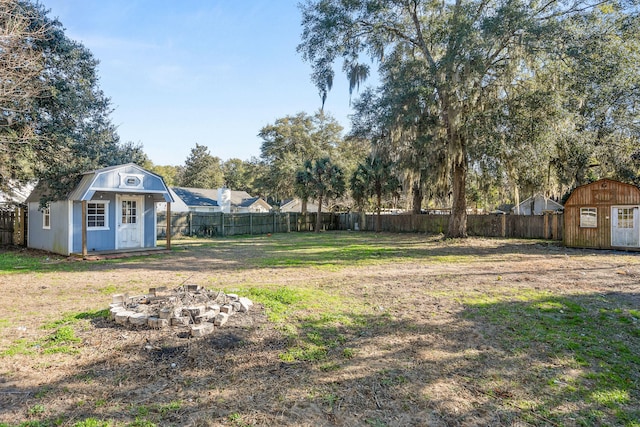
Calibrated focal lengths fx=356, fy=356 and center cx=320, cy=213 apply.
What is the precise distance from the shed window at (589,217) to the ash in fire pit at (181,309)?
42.8 feet

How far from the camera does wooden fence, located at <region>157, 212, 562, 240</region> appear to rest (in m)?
17.0

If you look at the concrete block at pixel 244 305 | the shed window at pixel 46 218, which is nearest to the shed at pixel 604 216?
the concrete block at pixel 244 305

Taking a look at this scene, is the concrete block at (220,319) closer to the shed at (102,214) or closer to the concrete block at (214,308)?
the concrete block at (214,308)

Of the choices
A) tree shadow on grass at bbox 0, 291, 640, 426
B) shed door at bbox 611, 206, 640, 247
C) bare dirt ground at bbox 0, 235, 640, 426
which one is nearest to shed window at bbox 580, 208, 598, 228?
shed door at bbox 611, 206, 640, 247

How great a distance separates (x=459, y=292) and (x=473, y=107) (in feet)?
31.4

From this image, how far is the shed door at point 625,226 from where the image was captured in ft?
38.6

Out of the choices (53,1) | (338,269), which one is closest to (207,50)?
(53,1)

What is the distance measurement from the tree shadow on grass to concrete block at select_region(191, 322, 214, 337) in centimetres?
8

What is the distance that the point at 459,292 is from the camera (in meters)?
6.13

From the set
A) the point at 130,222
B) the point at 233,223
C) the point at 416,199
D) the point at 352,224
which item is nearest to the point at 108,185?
the point at 130,222

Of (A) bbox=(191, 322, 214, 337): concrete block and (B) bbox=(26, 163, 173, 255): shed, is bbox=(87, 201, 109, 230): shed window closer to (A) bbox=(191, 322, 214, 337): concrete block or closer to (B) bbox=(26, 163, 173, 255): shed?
(B) bbox=(26, 163, 173, 255): shed

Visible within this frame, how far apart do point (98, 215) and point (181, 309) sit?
9.38 metres

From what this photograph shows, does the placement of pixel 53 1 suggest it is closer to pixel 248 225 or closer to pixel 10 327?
pixel 10 327

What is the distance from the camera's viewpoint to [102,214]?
11820 mm
